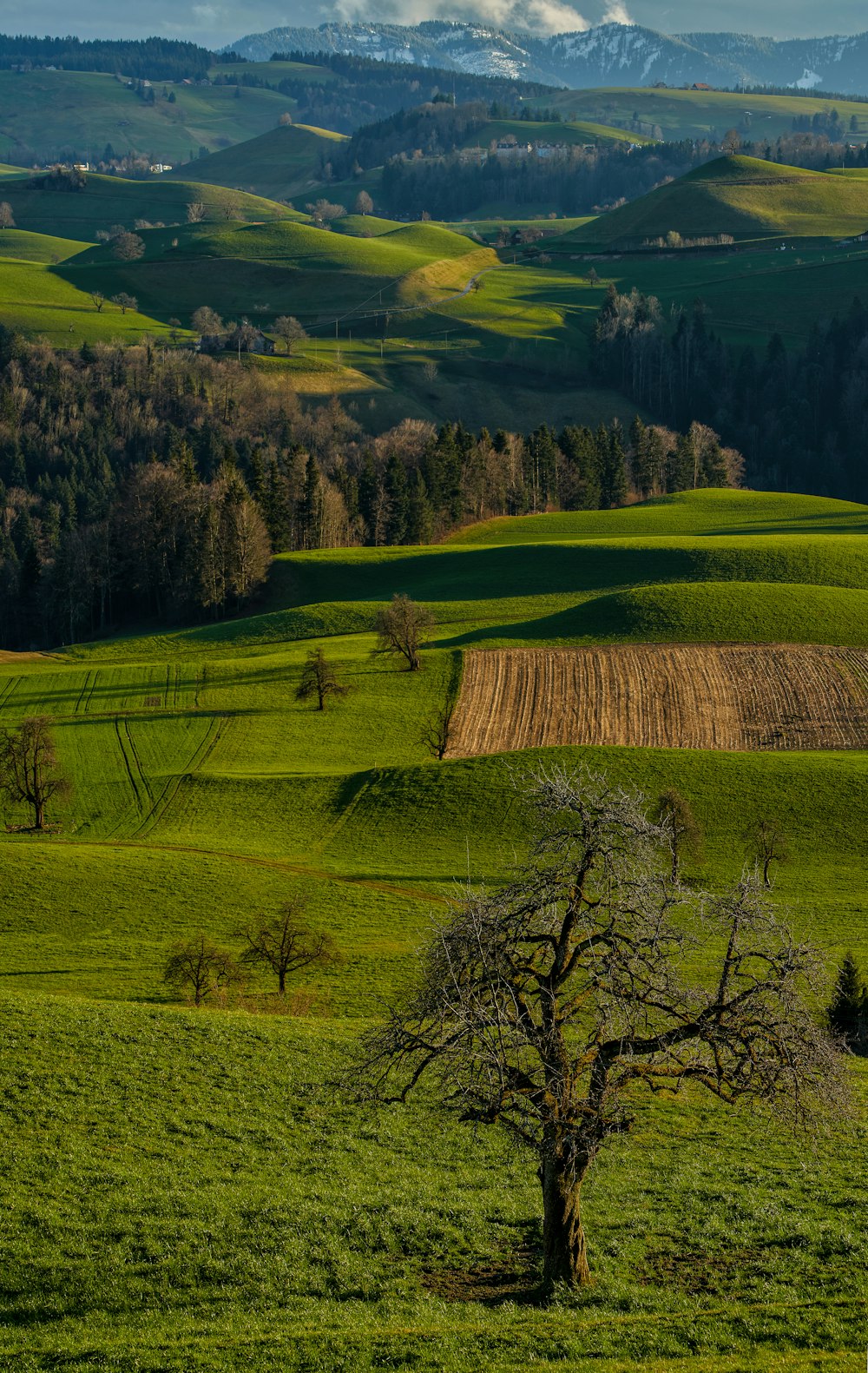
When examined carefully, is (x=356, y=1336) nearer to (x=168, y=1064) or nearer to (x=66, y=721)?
(x=168, y=1064)

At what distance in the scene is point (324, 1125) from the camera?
105 feet

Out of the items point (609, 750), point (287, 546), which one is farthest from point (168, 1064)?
point (287, 546)

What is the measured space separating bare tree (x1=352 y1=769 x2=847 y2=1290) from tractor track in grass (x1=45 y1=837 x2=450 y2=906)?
32485 mm


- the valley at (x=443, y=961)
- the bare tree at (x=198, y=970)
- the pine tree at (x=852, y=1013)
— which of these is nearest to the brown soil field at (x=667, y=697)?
the valley at (x=443, y=961)

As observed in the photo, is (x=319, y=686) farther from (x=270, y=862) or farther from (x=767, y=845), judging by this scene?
(x=767, y=845)

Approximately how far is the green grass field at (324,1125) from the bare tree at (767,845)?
Answer: 1022mm

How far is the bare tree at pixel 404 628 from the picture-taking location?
9394 centimetres

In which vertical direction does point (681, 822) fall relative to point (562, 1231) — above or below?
below

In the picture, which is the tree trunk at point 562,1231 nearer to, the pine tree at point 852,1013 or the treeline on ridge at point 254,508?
the pine tree at point 852,1013

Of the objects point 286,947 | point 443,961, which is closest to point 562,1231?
point 443,961

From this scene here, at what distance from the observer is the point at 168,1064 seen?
3456 centimetres

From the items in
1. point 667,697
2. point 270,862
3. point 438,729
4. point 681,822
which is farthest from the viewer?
point 667,697

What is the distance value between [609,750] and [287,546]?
90807mm

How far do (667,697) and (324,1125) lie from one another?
57880 mm
